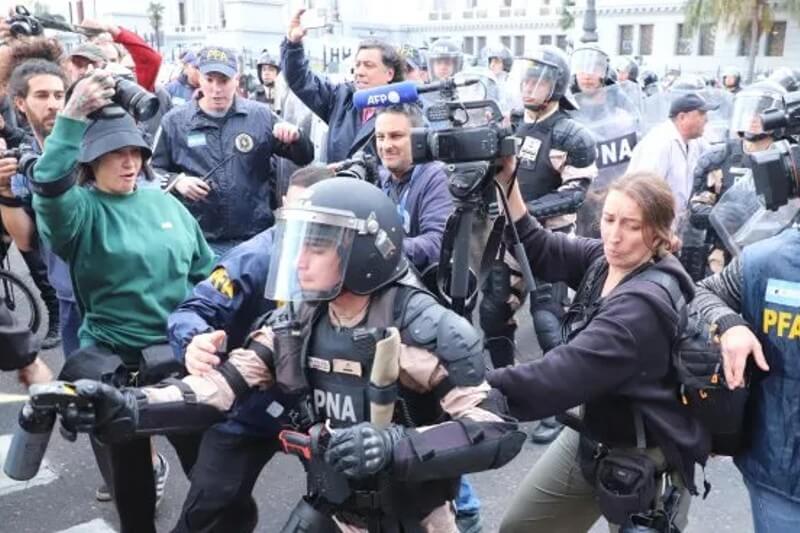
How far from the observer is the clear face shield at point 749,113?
5297 mm

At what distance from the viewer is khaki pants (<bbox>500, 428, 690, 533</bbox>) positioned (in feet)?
8.98

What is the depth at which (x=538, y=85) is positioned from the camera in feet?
16.2

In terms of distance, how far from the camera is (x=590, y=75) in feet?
20.9

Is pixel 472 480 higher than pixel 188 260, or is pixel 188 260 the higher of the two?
pixel 188 260

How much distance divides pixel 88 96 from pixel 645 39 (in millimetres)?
53334

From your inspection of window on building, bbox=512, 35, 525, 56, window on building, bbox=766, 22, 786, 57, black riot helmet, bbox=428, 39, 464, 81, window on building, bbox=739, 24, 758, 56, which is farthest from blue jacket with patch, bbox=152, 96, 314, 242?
window on building, bbox=512, 35, 525, 56

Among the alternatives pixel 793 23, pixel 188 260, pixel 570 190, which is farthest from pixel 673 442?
pixel 793 23

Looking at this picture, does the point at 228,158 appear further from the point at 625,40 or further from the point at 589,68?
the point at 625,40

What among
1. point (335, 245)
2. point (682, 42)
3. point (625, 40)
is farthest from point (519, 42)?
point (335, 245)

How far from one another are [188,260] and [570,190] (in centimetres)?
251

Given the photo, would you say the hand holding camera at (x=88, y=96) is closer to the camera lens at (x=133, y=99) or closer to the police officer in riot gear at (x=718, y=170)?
the camera lens at (x=133, y=99)

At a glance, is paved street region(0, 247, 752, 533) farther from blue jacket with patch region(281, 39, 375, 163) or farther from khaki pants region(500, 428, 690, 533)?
blue jacket with patch region(281, 39, 375, 163)

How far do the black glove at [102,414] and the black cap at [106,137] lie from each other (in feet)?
3.92

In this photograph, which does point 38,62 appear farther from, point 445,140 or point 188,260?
point 445,140
